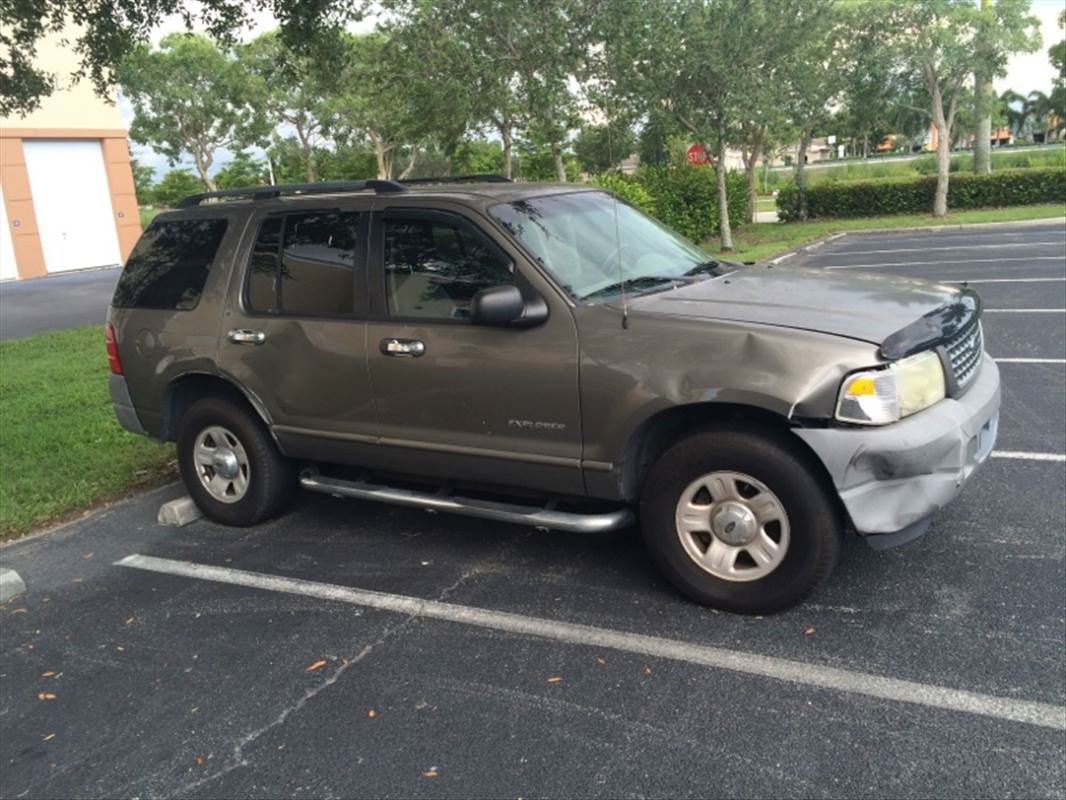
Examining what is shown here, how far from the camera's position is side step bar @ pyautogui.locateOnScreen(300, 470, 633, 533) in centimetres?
392

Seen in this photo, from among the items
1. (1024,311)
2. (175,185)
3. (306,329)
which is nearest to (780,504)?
(306,329)

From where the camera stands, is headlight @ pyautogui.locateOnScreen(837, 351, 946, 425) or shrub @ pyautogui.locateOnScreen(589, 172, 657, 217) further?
shrub @ pyautogui.locateOnScreen(589, 172, 657, 217)

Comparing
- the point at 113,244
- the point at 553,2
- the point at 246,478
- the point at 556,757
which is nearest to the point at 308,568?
the point at 246,478

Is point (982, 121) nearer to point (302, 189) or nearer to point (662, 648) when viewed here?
point (302, 189)

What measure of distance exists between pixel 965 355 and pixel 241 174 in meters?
51.8

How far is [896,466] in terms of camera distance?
11.0ft

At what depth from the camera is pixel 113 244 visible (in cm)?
3138

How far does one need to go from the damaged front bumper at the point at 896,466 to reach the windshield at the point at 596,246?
3.95 ft

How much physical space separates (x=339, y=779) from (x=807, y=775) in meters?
1.50

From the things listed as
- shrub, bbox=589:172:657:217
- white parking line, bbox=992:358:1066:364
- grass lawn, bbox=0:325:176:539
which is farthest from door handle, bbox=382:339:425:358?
shrub, bbox=589:172:657:217

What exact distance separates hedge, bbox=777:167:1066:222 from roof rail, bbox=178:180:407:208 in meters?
24.1

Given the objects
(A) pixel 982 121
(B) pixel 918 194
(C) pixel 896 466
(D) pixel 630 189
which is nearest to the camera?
(C) pixel 896 466

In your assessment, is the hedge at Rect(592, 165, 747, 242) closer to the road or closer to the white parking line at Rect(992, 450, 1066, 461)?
the road

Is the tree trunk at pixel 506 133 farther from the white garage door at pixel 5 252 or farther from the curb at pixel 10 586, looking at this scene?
the white garage door at pixel 5 252
